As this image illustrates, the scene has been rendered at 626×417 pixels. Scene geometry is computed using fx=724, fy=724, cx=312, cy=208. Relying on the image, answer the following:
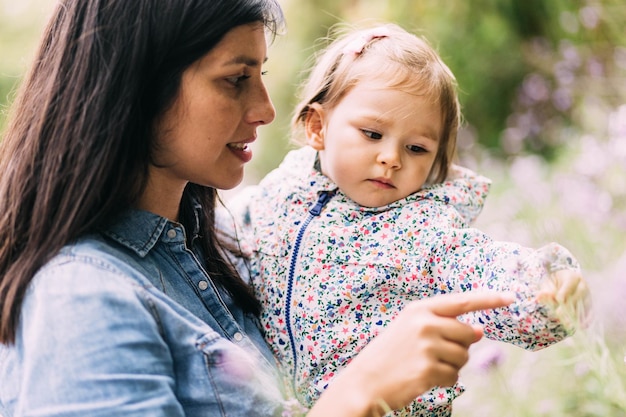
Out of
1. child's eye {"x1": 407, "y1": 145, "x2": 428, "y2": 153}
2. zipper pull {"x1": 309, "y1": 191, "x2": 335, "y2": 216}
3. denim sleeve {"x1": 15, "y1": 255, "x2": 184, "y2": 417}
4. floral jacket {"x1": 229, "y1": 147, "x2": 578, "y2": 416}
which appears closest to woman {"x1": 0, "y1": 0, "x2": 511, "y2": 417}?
denim sleeve {"x1": 15, "y1": 255, "x2": 184, "y2": 417}

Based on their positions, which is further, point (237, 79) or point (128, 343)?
point (237, 79)

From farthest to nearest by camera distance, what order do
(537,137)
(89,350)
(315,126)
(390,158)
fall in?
(537,137)
(315,126)
(390,158)
(89,350)

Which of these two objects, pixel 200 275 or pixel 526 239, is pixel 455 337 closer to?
pixel 200 275

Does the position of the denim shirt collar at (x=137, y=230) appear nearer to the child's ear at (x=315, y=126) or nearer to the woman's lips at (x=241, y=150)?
the woman's lips at (x=241, y=150)

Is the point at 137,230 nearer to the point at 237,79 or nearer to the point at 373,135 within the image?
the point at 237,79

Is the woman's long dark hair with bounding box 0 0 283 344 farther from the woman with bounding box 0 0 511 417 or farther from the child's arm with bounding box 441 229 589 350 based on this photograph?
the child's arm with bounding box 441 229 589 350

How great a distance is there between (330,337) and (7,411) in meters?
0.71

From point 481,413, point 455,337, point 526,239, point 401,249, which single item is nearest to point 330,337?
point 401,249

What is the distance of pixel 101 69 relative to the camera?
1.40 meters

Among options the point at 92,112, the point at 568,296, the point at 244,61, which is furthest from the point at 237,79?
the point at 568,296

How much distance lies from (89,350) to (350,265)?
0.72 m

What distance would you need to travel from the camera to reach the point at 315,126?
1.97m

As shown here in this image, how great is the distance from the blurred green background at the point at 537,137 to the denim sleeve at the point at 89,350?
0.69 metres

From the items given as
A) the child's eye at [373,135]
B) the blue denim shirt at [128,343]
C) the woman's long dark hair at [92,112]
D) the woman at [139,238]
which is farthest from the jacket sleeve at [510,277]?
the woman's long dark hair at [92,112]
